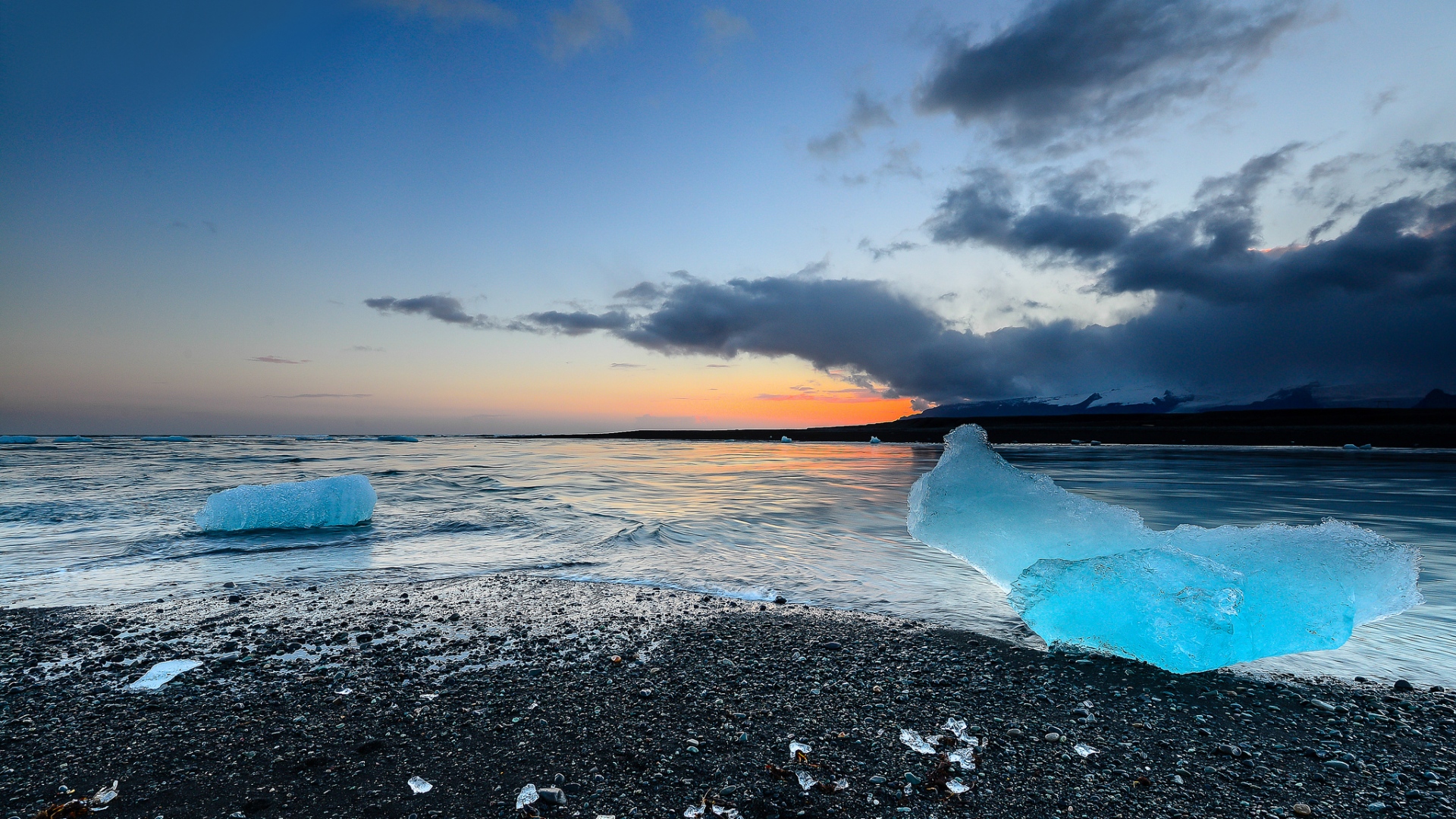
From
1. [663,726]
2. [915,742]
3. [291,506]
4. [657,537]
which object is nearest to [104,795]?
[663,726]

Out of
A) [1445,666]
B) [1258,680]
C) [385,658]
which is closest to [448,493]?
[385,658]

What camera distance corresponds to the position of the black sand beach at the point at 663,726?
2311 mm

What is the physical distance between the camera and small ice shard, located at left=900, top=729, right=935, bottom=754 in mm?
2645

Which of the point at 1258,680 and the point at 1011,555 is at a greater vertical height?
A: the point at 1011,555

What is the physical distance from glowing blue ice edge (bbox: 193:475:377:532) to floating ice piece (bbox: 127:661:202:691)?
236 inches

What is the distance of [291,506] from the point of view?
8.84 m

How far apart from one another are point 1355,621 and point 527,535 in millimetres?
8915

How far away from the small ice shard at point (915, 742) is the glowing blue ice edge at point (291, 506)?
9560mm

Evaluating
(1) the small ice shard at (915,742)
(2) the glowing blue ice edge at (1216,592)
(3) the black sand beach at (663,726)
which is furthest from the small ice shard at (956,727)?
(2) the glowing blue ice edge at (1216,592)

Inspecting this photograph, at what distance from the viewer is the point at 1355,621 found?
393 cm

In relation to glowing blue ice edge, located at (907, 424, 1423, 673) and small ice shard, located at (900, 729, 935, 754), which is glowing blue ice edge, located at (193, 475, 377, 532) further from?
glowing blue ice edge, located at (907, 424, 1423, 673)

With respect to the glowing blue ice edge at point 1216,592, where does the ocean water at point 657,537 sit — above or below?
below

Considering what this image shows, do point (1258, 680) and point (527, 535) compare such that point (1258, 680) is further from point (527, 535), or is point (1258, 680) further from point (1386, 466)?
point (1386, 466)

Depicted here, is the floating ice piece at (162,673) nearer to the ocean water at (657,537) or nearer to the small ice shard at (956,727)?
the ocean water at (657,537)
